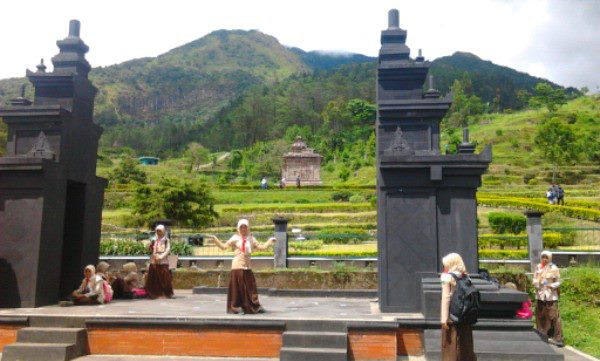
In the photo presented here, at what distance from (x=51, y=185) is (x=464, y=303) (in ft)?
25.7

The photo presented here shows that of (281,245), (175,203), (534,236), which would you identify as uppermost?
(175,203)

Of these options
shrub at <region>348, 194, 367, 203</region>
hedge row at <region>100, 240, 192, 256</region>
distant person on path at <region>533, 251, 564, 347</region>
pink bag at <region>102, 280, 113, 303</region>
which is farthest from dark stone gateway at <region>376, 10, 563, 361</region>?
shrub at <region>348, 194, 367, 203</region>

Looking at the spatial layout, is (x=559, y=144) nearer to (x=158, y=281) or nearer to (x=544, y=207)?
(x=544, y=207)

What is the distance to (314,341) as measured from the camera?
724 cm

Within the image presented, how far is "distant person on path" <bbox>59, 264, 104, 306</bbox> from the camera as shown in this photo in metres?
9.63

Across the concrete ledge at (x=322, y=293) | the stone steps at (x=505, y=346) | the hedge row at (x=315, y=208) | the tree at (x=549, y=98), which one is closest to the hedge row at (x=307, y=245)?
the concrete ledge at (x=322, y=293)

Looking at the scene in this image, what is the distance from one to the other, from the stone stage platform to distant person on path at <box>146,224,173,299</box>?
Answer: 3238 millimetres

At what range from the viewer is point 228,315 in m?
8.26

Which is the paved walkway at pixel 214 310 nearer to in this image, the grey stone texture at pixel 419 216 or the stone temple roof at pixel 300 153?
the grey stone texture at pixel 419 216

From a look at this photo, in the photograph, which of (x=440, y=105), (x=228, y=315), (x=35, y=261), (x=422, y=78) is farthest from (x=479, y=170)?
(x=35, y=261)

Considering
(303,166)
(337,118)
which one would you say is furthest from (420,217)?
(337,118)

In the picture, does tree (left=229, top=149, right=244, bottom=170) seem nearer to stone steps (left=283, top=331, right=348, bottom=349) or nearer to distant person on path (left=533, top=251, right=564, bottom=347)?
distant person on path (left=533, top=251, right=564, bottom=347)

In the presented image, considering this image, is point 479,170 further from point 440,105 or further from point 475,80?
point 475,80

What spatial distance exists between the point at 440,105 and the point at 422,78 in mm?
882
